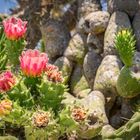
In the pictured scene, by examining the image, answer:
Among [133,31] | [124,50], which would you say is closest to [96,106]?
[124,50]

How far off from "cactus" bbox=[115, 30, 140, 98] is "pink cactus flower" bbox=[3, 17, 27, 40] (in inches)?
37.0

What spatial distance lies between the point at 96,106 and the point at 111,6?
1.19 metres

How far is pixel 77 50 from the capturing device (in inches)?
207

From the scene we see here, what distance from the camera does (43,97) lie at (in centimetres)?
294

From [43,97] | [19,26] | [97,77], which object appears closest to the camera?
[43,97]

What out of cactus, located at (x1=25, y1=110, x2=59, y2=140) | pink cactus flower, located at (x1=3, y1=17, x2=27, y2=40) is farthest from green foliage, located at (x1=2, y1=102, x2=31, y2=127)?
pink cactus flower, located at (x1=3, y1=17, x2=27, y2=40)

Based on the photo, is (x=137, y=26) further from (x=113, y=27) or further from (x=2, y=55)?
(x=2, y=55)

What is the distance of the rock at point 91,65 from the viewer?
4898 mm

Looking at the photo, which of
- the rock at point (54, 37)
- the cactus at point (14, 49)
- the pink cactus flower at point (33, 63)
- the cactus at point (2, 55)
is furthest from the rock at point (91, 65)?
the pink cactus flower at point (33, 63)

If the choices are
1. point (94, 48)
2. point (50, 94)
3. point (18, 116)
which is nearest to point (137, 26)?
point (94, 48)

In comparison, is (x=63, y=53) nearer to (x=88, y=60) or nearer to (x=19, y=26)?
(x=88, y=60)

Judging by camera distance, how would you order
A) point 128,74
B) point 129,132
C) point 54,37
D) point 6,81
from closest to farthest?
point 6,81 < point 129,132 < point 128,74 < point 54,37

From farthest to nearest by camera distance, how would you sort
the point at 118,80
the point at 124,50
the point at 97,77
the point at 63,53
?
the point at 63,53 → the point at 97,77 → the point at 118,80 → the point at 124,50

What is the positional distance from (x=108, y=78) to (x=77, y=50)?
0.87 m
